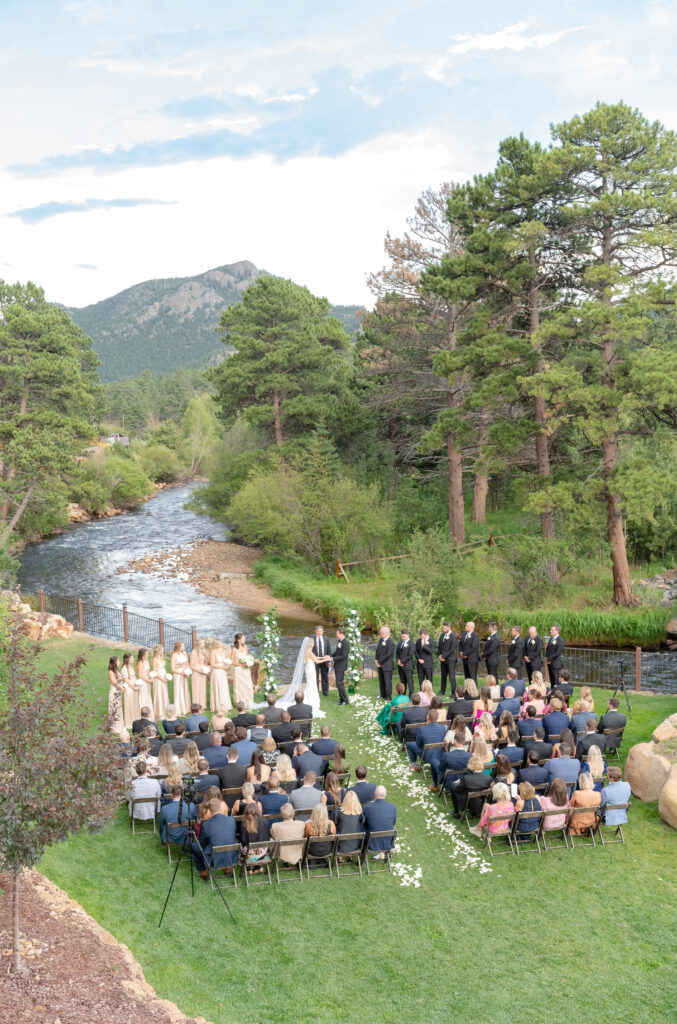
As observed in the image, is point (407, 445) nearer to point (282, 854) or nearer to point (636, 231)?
point (636, 231)

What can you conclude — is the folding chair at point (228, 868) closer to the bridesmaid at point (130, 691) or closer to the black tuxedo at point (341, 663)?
the bridesmaid at point (130, 691)

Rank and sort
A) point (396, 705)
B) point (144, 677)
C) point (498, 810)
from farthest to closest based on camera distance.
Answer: point (144, 677) < point (396, 705) < point (498, 810)

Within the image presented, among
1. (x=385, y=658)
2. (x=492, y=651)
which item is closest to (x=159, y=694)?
(x=385, y=658)

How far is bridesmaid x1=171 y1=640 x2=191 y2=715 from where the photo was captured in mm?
16656

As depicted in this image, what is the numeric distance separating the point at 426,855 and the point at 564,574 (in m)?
18.6

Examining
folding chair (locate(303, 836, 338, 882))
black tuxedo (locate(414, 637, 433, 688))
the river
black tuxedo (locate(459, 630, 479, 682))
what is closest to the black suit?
black tuxedo (locate(459, 630, 479, 682))

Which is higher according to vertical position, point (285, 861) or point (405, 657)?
point (405, 657)

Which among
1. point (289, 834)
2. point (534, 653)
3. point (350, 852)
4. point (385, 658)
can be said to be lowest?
point (350, 852)

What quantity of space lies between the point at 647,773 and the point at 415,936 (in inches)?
206

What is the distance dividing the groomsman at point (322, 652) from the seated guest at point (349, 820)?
662 cm

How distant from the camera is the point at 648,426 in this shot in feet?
84.6

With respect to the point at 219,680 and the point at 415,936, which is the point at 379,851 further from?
the point at 219,680

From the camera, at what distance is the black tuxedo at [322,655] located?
57.8ft

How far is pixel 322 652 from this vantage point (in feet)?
58.0
